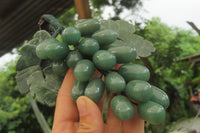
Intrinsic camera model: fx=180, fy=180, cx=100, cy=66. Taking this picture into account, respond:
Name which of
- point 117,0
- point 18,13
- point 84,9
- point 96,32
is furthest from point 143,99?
point 18,13

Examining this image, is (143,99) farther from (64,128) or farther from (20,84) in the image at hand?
(20,84)

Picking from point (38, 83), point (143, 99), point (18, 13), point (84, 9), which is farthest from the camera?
point (18, 13)

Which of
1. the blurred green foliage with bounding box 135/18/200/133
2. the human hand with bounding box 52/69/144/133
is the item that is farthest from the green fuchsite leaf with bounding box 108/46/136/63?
the blurred green foliage with bounding box 135/18/200/133

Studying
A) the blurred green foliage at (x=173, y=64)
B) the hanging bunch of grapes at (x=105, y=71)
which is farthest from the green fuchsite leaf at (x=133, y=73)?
the blurred green foliage at (x=173, y=64)

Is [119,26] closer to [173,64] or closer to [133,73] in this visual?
[133,73]

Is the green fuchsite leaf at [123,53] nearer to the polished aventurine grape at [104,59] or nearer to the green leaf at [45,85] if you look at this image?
the polished aventurine grape at [104,59]

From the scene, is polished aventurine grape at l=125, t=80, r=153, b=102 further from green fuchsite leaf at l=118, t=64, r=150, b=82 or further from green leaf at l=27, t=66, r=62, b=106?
green leaf at l=27, t=66, r=62, b=106

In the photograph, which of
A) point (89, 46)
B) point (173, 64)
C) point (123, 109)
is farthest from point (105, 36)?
point (173, 64)
